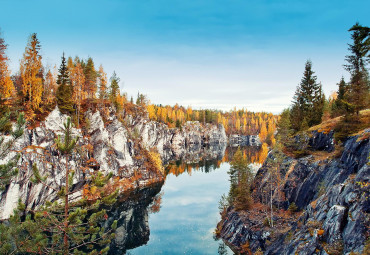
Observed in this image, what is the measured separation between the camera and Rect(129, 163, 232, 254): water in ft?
107

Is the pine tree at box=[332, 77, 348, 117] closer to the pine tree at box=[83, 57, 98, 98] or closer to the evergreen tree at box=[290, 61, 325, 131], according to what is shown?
the evergreen tree at box=[290, 61, 325, 131]

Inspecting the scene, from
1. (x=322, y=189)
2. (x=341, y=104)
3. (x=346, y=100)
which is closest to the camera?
(x=322, y=189)

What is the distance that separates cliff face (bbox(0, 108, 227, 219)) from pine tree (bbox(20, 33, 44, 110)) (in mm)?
4236

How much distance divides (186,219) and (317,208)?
94.4 feet

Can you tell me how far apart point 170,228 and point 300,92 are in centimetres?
3573

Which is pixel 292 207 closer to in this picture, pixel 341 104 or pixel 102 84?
pixel 341 104

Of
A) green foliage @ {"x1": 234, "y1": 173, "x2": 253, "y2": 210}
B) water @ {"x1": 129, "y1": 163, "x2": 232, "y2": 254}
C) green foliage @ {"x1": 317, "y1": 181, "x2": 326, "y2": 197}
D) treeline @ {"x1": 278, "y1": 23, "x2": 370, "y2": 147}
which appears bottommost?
water @ {"x1": 129, "y1": 163, "x2": 232, "y2": 254}

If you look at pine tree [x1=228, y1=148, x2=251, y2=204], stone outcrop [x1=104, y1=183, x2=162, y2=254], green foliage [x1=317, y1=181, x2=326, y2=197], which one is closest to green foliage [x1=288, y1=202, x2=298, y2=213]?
green foliage [x1=317, y1=181, x2=326, y2=197]

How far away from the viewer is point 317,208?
17.9 metres

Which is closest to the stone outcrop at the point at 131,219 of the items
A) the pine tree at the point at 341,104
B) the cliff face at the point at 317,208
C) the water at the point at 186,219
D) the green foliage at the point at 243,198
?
the water at the point at 186,219

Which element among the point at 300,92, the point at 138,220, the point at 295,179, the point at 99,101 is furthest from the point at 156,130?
the point at 295,179

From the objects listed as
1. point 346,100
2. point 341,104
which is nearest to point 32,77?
point 346,100

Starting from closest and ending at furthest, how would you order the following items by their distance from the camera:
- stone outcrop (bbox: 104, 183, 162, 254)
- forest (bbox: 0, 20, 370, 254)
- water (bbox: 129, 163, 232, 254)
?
forest (bbox: 0, 20, 370, 254), water (bbox: 129, 163, 232, 254), stone outcrop (bbox: 104, 183, 162, 254)

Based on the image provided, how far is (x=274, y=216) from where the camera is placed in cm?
2814
